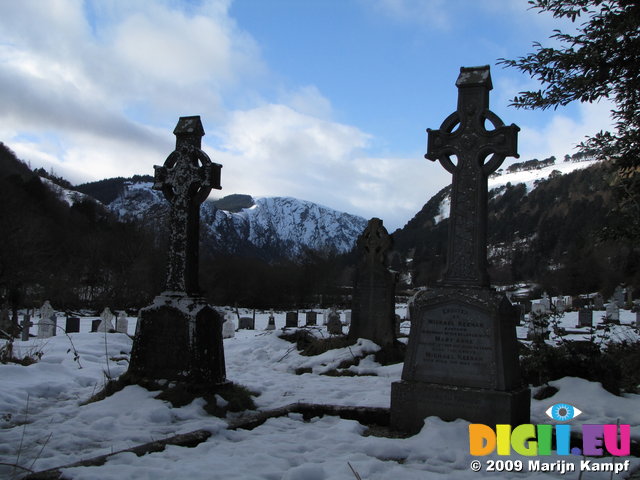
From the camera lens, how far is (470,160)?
6.11 meters

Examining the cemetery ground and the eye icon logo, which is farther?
the eye icon logo

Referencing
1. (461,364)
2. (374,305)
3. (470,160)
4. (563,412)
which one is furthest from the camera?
(374,305)

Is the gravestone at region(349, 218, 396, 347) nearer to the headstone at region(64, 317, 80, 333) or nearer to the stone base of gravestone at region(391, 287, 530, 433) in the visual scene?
the stone base of gravestone at region(391, 287, 530, 433)

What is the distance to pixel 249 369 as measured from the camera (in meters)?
10.6

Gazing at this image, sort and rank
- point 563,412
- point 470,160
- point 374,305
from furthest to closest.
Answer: point 374,305
point 470,160
point 563,412

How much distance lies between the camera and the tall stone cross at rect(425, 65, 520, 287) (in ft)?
19.4

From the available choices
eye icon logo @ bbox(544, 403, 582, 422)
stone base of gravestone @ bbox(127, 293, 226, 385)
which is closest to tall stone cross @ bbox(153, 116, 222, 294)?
stone base of gravestone @ bbox(127, 293, 226, 385)

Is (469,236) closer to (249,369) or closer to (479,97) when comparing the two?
(479,97)

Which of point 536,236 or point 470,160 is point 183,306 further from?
point 536,236

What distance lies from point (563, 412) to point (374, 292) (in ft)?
21.3

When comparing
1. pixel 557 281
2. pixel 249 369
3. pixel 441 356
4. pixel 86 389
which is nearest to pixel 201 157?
pixel 86 389

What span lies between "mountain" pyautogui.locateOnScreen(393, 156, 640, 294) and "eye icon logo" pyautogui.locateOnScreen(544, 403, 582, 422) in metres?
46.6

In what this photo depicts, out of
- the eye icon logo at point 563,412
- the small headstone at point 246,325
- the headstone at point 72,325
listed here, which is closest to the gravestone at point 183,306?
the eye icon logo at point 563,412

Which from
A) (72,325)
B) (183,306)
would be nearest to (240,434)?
(183,306)
